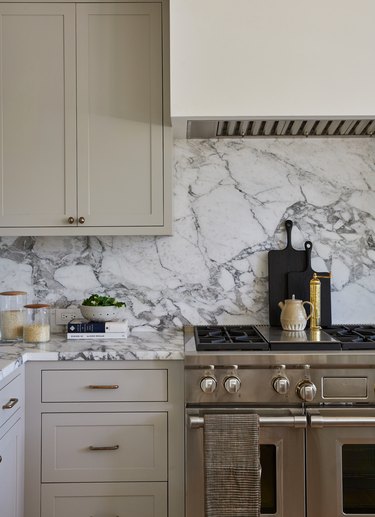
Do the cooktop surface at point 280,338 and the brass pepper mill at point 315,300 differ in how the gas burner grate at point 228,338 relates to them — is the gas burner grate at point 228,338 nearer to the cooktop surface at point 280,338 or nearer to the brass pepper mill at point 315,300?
the cooktop surface at point 280,338

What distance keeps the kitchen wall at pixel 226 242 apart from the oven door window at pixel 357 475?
814 millimetres

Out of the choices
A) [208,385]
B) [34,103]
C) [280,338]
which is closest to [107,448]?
[208,385]

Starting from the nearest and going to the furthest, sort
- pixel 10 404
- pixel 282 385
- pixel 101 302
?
1. pixel 10 404
2. pixel 282 385
3. pixel 101 302

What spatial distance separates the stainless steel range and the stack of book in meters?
0.45

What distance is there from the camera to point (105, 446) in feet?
6.79

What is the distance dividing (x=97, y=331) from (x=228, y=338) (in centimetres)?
59

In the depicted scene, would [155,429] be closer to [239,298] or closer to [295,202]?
[239,298]

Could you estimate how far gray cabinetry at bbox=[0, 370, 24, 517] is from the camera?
182cm

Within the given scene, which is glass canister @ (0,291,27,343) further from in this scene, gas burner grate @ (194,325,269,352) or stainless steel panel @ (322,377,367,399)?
stainless steel panel @ (322,377,367,399)

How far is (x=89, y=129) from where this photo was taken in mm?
2326

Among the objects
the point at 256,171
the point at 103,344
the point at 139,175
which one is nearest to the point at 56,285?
the point at 103,344

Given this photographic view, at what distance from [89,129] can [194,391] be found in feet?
3.94

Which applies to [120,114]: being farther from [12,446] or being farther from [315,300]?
[12,446]

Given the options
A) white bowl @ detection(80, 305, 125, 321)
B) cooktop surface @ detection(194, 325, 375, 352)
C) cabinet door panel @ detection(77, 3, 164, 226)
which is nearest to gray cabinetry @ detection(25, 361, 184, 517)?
cooktop surface @ detection(194, 325, 375, 352)
